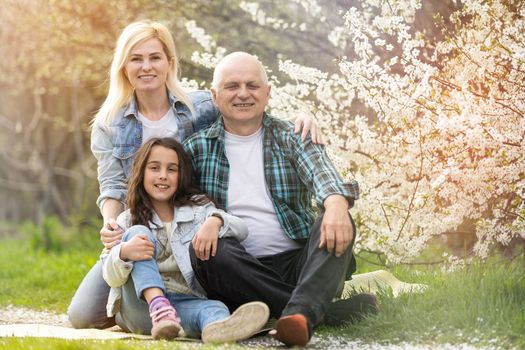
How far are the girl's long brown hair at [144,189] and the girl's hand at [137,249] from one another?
27 cm

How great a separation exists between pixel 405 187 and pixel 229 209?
4.19 feet

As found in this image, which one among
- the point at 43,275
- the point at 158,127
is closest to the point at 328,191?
the point at 158,127

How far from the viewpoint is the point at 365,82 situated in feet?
13.8

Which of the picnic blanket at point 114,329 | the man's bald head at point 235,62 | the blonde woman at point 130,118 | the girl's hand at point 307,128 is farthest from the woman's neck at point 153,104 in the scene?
the picnic blanket at point 114,329

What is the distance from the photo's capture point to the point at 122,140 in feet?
12.6

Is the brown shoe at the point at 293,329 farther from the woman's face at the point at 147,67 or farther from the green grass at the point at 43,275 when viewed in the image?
the green grass at the point at 43,275

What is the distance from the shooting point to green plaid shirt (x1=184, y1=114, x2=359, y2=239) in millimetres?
3539

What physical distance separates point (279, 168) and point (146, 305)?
0.80 meters

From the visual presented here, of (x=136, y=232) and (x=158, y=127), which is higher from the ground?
(x=158, y=127)

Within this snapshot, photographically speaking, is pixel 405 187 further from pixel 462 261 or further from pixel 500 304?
pixel 500 304

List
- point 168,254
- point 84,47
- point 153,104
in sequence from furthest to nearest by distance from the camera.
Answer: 1. point 84,47
2. point 153,104
3. point 168,254

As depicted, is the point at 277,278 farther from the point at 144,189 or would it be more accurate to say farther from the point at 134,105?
the point at 134,105

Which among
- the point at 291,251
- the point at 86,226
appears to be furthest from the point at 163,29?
the point at 86,226

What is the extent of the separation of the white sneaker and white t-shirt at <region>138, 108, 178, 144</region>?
3.64 ft
